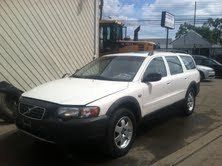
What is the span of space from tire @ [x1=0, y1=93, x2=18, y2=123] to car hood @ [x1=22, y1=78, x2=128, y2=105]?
206cm

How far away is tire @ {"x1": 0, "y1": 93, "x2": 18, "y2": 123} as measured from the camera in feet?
29.2

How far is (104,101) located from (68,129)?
75cm

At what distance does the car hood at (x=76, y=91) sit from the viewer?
615 cm

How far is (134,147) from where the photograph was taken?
721 cm

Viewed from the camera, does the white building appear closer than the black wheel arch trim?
No

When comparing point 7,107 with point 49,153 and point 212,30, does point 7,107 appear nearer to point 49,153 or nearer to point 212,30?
point 49,153

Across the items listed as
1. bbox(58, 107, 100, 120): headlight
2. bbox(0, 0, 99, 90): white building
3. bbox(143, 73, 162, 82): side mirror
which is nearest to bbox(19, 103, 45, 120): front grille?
bbox(58, 107, 100, 120): headlight

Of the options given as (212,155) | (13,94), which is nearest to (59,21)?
(13,94)

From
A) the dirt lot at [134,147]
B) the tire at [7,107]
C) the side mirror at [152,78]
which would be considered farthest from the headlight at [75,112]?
the tire at [7,107]

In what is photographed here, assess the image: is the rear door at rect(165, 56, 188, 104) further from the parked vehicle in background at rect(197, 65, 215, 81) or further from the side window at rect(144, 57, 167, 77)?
the parked vehicle in background at rect(197, 65, 215, 81)

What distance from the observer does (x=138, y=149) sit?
279 inches

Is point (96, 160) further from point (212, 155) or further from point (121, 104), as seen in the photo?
point (212, 155)

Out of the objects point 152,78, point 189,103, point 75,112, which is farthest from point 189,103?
point 75,112

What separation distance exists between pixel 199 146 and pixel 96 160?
78.8 inches
